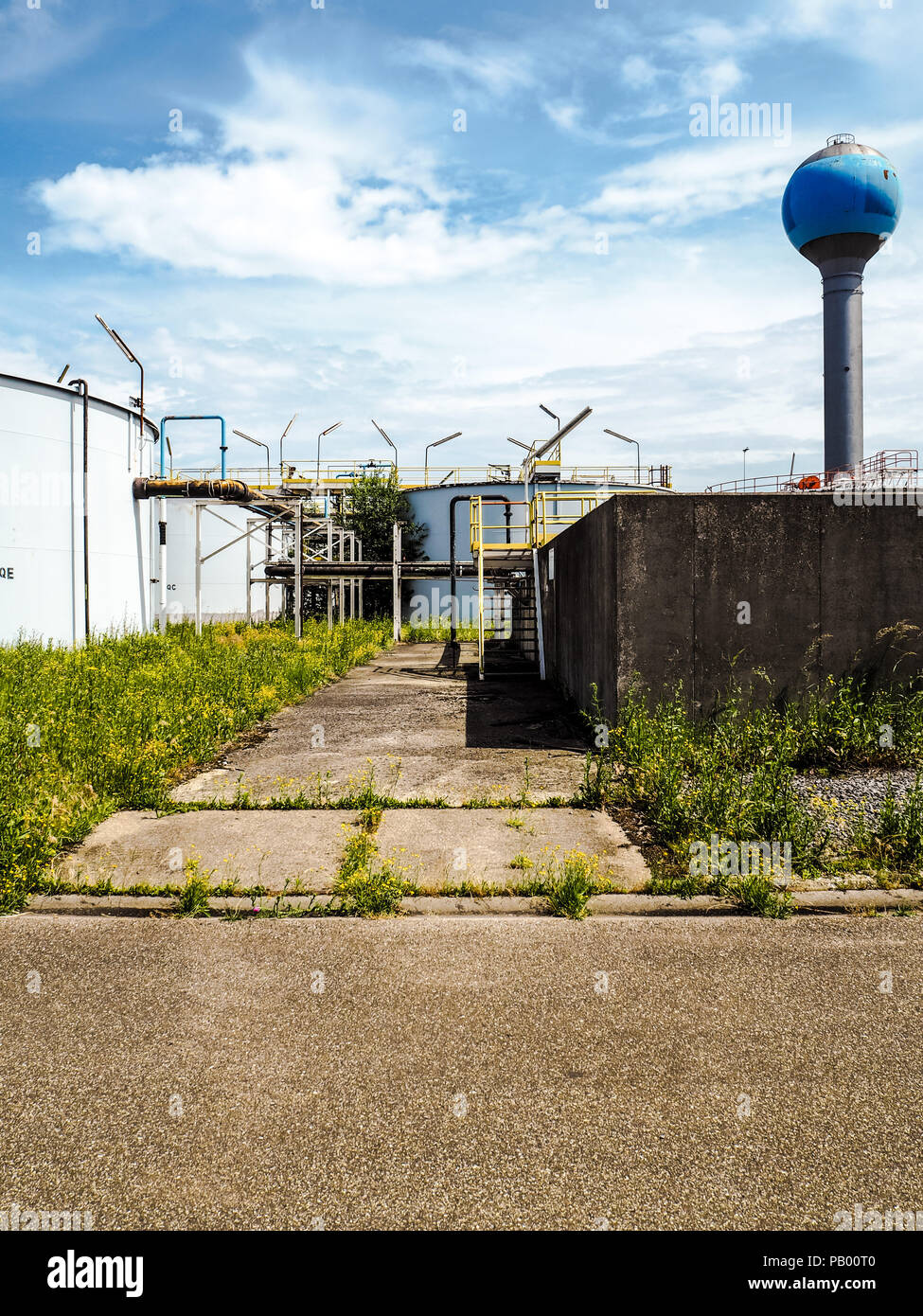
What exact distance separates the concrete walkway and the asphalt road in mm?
700

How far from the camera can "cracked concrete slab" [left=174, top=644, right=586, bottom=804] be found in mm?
6723

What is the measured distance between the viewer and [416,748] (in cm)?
844

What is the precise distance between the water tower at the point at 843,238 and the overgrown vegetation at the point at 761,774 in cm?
2414

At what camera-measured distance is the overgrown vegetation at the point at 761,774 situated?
4867 mm

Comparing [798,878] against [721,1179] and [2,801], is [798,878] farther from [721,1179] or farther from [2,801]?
[2,801]

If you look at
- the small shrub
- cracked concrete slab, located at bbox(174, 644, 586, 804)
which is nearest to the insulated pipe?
cracked concrete slab, located at bbox(174, 644, 586, 804)

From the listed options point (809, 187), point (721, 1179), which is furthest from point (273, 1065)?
point (809, 187)

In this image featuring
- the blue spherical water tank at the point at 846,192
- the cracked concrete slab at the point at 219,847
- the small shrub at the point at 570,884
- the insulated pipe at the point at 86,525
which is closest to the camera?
the small shrub at the point at 570,884

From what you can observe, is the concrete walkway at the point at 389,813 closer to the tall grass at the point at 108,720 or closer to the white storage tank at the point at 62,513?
the tall grass at the point at 108,720

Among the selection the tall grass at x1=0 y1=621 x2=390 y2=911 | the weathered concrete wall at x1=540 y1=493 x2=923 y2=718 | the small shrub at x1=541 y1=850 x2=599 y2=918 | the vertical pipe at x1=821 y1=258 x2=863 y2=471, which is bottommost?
the small shrub at x1=541 y1=850 x2=599 y2=918

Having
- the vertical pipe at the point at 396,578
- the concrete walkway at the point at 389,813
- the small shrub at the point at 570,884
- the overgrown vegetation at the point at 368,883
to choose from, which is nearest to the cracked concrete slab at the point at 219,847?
the concrete walkway at the point at 389,813

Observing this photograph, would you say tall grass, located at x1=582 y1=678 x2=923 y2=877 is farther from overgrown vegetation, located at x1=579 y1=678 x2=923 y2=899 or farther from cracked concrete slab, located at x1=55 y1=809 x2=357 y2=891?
cracked concrete slab, located at x1=55 y1=809 x2=357 y2=891

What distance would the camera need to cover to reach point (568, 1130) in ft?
8.35

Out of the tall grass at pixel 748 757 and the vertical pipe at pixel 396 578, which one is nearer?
the tall grass at pixel 748 757
